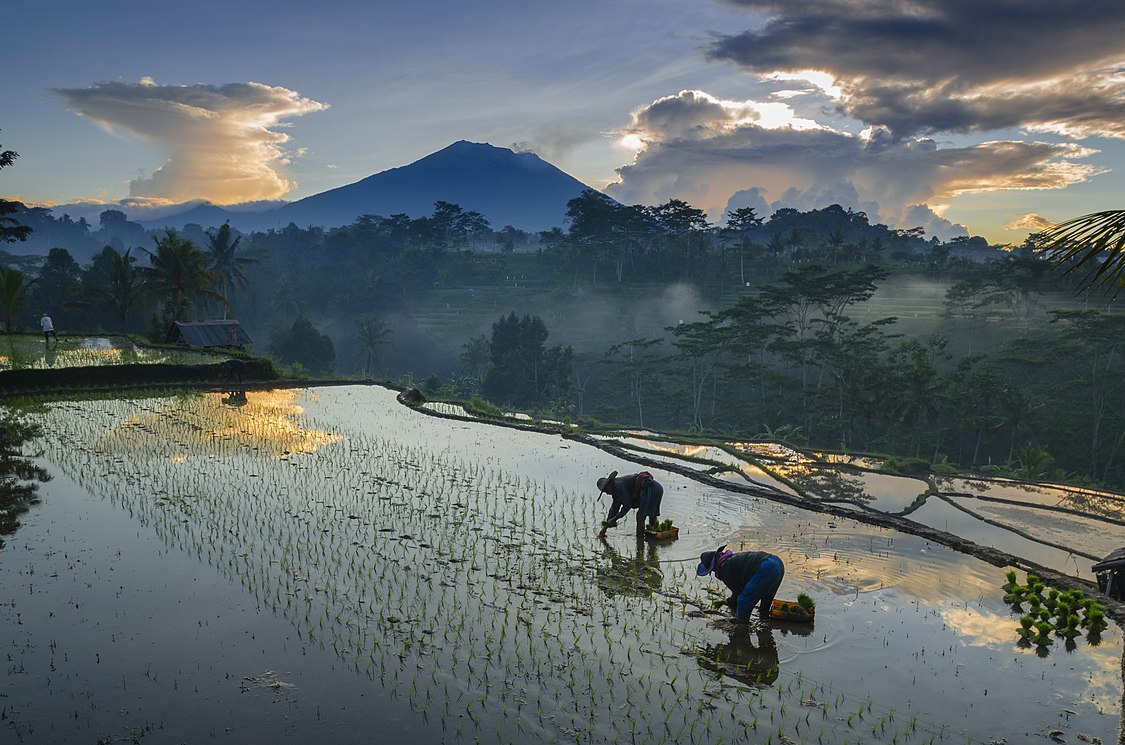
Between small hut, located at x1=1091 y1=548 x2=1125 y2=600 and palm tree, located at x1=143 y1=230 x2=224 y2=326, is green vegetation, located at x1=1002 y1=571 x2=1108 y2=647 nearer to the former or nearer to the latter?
small hut, located at x1=1091 y1=548 x2=1125 y2=600

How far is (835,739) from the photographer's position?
239 inches

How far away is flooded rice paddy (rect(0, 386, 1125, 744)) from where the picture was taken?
6289 mm

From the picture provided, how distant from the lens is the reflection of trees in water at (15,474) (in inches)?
445

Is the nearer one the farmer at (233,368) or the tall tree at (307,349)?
the farmer at (233,368)

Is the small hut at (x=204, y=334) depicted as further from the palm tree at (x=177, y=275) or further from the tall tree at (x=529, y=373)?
the tall tree at (x=529, y=373)

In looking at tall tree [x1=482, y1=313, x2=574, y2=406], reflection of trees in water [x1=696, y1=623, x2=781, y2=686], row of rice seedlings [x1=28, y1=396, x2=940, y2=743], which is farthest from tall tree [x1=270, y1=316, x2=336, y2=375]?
reflection of trees in water [x1=696, y1=623, x2=781, y2=686]

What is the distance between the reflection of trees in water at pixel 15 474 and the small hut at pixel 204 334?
13.9m

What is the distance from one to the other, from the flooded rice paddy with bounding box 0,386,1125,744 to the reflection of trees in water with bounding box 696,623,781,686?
0.03 m

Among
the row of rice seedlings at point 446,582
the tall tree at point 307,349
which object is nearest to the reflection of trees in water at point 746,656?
the row of rice seedlings at point 446,582

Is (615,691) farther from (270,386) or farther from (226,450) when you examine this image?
(270,386)

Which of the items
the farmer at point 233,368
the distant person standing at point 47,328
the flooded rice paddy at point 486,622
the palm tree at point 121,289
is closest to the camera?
the flooded rice paddy at point 486,622

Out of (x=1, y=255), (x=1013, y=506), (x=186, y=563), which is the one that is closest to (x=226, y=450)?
(x=186, y=563)

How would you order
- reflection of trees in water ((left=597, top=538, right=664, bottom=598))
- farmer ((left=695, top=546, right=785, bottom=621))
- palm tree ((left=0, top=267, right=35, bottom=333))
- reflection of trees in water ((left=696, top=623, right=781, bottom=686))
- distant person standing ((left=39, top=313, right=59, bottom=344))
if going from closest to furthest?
1. reflection of trees in water ((left=696, top=623, right=781, bottom=686))
2. farmer ((left=695, top=546, right=785, bottom=621))
3. reflection of trees in water ((left=597, top=538, right=664, bottom=598))
4. palm tree ((left=0, top=267, right=35, bottom=333))
5. distant person standing ((left=39, top=313, right=59, bottom=344))

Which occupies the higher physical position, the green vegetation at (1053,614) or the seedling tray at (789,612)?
the seedling tray at (789,612)
